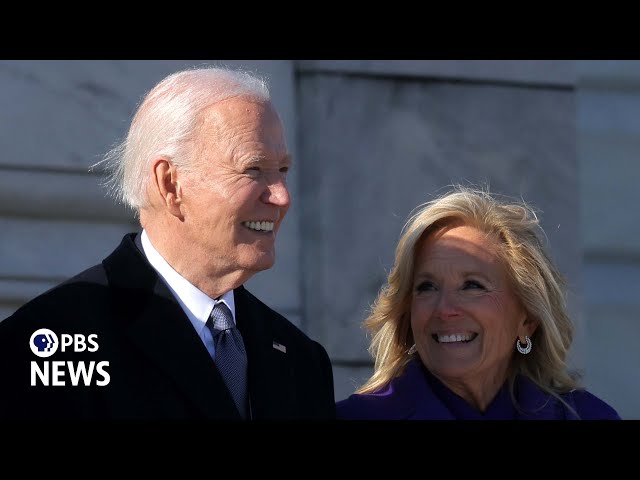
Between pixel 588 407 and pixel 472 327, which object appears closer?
pixel 472 327

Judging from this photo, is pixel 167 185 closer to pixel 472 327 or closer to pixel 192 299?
pixel 192 299

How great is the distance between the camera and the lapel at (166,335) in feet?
13.5

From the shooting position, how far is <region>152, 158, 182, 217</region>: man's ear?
4.27 meters

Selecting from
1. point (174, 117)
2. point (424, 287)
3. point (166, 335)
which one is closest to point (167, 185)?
point (174, 117)

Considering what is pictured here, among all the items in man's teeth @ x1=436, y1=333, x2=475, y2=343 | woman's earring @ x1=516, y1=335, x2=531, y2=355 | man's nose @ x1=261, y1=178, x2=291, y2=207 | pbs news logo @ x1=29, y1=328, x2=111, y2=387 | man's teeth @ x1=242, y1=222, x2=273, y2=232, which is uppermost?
man's nose @ x1=261, y1=178, x2=291, y2=207

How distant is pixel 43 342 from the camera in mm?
4090

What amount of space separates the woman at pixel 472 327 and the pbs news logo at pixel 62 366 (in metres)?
0.91

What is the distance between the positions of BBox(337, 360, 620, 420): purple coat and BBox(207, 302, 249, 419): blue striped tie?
0.57 m

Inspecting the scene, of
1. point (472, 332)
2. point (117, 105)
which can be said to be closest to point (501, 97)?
point (117, 105)

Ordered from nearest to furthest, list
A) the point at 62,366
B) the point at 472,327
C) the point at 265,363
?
1. the point at 62,366
2. the point at 265,363
3. the point at 472,327

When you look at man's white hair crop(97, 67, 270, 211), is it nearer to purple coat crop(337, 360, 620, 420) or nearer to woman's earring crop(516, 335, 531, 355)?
purple coat crop(337, 360, 620, 420)

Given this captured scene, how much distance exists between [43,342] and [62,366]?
0.08 meters

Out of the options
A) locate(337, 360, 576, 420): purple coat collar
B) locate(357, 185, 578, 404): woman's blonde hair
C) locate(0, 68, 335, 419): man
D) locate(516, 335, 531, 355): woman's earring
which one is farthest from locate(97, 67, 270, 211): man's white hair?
locate(516, 335, 531, 355): woman's earring

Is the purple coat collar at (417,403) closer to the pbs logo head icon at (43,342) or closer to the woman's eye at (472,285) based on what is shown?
the woman's eye at (472,285)
